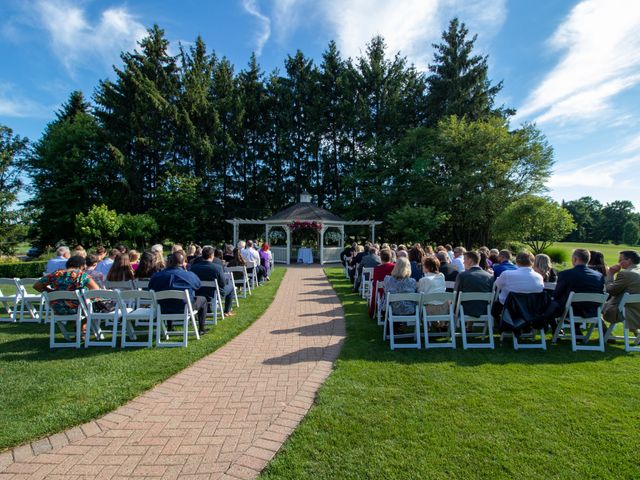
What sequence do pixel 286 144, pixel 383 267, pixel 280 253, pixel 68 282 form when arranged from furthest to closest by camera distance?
pixel 286 144
pixel 280 253
pixel 383 267
pixel 68 282

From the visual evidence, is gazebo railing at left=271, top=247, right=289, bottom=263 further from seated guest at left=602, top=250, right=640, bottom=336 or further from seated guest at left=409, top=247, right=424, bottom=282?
seated guest at left=602, top=250, right=640, bottom=336

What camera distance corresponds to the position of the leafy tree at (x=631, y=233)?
227ft

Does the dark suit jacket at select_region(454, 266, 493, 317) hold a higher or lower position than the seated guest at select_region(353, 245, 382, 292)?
lower

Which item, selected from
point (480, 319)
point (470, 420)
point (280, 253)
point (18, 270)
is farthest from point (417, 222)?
point (18, 270)

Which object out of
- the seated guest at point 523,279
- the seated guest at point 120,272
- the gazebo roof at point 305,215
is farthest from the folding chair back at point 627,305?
the gazebo roof at point 305,215

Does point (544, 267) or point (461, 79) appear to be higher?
point (461, 79)

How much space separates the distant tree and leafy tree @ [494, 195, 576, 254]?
475 inches

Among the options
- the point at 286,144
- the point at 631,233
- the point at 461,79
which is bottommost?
the point at 631,233

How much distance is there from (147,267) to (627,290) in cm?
→ 829

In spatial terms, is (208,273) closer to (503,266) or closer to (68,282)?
(68,282)

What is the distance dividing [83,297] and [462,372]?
5.57 meters

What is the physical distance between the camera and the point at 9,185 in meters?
31.4

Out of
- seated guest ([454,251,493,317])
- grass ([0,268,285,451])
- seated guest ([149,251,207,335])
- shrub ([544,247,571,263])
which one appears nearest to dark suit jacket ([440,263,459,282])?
seated guest ([454,251,493,317])

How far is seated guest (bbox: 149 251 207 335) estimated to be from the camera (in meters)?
5.80
